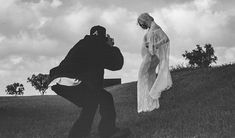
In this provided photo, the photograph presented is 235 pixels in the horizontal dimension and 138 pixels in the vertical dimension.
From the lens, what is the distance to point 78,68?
8.29 m

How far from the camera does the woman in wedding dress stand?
42.5 ft

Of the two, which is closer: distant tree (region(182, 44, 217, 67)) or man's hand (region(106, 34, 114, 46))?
man's hand (region(106, 34, 114, 46))

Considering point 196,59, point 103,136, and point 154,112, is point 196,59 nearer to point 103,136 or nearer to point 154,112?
point 154,112

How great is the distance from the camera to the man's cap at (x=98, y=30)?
8422 mm

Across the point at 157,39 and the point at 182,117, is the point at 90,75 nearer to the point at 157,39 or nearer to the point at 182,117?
the point at 182,117

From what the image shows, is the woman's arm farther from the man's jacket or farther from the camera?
the man's jacket

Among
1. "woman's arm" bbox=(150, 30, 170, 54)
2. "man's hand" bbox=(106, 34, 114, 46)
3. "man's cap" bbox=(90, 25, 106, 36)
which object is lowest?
"man's hand" bbox=(106, 34, 114, 46)

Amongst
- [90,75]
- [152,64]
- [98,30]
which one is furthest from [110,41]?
[152,64]

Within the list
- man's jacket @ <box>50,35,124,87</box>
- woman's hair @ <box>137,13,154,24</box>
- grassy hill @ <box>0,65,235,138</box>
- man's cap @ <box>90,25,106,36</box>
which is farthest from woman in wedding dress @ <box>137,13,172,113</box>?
man's jacket @ <box>50,35,124,87</box>

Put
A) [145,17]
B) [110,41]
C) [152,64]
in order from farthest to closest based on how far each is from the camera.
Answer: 1. [152,64]
2. [145,17]
3. [110,41]

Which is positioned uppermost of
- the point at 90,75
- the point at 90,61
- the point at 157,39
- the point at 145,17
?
the point at 145,17

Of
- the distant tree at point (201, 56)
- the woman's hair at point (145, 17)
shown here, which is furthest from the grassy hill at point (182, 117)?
the distant tree at point (201, 56)

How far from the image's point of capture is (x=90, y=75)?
27.1ft

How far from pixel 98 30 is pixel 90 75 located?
91 cm
